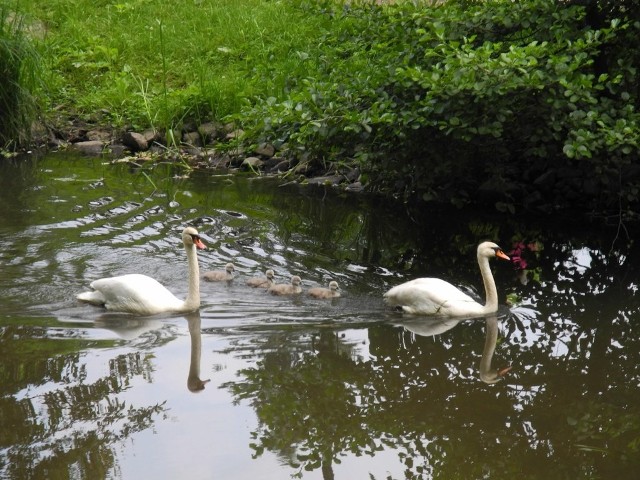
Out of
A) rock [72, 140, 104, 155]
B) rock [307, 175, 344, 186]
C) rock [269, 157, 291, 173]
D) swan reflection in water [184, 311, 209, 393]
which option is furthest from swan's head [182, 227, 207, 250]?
rock [72, 140, 104, 155]

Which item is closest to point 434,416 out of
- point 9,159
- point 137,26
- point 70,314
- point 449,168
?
point 70,314

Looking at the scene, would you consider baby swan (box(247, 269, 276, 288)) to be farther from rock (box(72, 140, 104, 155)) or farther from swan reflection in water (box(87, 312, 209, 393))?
rock (box(72, 140, 104, 155))

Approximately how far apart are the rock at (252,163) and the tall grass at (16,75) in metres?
3.24

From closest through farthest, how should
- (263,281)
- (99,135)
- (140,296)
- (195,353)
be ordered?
(195,353)
(140,296)
(263,281)
(99,135)

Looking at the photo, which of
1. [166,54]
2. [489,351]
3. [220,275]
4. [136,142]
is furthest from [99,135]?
[489,351]

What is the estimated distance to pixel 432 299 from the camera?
8.10 m

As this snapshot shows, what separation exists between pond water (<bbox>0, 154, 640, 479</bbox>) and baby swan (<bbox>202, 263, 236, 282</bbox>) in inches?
3.5

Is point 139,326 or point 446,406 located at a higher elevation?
point 139,326

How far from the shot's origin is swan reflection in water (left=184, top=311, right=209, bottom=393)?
638cm

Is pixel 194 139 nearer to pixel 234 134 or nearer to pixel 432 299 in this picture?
pixel 234 134

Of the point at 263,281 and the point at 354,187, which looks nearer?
the point at 263,281

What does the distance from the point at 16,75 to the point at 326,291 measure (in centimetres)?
762

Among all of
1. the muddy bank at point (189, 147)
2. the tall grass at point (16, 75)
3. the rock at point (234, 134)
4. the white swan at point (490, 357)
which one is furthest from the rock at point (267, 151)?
the white swan at point (490, 357)

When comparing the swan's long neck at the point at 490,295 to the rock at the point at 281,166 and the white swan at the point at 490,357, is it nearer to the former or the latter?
the white swan at the point at 490,357
